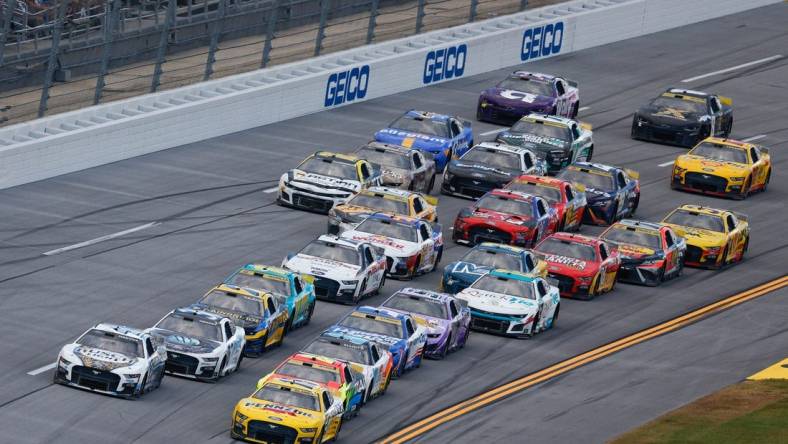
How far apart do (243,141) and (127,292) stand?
45.1 feet

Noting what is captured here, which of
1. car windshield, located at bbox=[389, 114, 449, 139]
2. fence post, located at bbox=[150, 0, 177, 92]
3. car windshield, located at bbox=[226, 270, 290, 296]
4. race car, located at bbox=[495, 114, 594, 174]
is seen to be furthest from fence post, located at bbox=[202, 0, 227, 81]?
car windshield, located at bbox=[226, 270, 290, 296]

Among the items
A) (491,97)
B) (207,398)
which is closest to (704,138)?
(491,97)

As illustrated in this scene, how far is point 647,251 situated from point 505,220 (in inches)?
130

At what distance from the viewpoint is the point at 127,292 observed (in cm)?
3825

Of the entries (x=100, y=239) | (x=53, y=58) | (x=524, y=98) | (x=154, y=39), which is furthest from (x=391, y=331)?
(x=524, y=98)

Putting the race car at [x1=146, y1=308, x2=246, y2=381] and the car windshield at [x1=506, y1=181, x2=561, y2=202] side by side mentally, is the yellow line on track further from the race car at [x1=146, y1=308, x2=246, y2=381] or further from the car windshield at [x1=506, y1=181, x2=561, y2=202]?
the car windshield at [x1=506, y1=181, x2=561, y2=202]

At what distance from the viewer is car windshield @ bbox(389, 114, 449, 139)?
5069 centimetres

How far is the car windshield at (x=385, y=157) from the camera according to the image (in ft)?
156

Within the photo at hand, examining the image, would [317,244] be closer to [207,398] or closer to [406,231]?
[406,231]

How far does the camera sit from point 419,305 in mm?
36781

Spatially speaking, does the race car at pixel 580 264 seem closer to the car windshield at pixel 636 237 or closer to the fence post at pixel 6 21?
the car windshield at pixel 636 237

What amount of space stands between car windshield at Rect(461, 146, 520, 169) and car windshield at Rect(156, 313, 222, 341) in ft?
50.5

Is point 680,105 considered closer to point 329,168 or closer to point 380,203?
point 329,168

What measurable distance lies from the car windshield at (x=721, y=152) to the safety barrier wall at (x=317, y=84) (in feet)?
35.4
